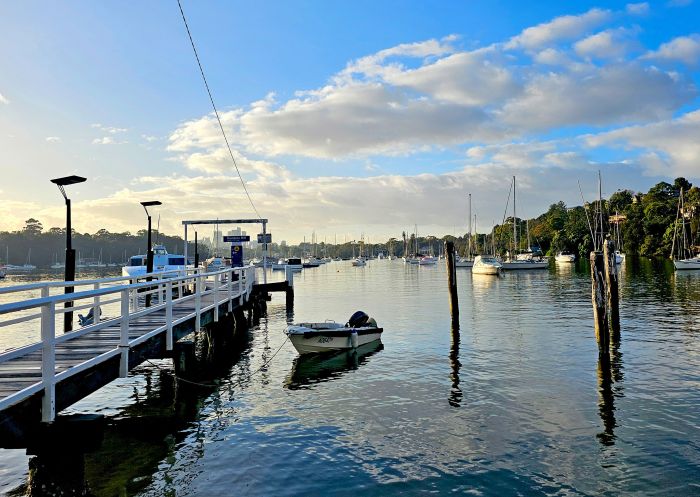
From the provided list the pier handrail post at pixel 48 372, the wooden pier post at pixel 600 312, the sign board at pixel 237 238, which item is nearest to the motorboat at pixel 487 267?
the sign board at pixel 237 238

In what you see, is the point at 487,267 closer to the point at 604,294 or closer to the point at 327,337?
the point at 604,294

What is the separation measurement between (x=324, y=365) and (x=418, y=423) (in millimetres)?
7744

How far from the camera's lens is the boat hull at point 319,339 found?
21.8 m

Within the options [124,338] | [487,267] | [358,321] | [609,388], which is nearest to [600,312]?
[609,388]

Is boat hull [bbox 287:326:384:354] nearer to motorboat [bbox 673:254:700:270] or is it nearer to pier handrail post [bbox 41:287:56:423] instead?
pier handrail post [bbox 41:287:56:423]

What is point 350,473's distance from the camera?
10.4m

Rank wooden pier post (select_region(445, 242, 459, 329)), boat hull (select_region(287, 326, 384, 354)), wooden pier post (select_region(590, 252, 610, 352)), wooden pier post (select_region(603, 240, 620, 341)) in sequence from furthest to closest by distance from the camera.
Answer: wooden pier post (select_region(445, 242, 459, 329)), wooden pier post (select_region(603, 240, 620, 341)), boat hull (select_region(287, 326, 384, 354)), wooden pier post (select_region(590, 252, 610, 352))

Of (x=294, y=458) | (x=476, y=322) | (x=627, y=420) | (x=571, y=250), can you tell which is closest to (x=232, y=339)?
(x=476, y=322)

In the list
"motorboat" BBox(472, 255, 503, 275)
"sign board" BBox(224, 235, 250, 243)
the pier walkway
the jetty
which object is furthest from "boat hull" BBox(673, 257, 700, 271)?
the pier walkway

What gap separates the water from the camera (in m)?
10.0

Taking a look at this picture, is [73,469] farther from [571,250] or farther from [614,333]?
[571,250]

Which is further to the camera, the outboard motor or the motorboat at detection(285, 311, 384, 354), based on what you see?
the outboard motor

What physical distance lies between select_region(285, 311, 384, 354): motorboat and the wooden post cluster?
913 centimetres

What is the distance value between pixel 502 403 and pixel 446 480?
5.31 meters
